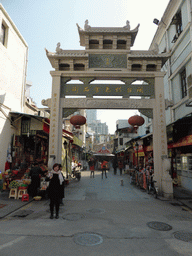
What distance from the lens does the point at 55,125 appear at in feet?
34.7

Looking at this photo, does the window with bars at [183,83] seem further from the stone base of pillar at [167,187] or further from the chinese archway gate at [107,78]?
the stone base of pillar at [167,187]

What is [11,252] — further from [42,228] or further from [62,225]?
[62,225]

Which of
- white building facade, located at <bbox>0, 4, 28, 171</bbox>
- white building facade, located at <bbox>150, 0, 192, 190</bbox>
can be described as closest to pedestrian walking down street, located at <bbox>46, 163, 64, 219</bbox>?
white building facade, located at <bbox>0, 4, 28, 171</bbox>

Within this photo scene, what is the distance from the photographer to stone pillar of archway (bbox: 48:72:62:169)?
1041 cm

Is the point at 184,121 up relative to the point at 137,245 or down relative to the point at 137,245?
up

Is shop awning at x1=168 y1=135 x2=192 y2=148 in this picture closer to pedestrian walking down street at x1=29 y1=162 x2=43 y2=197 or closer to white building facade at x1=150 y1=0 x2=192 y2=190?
white building facade at x1=150 y1=0 x2=192 y2=190

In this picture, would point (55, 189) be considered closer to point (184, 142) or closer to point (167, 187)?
point (167, 187)

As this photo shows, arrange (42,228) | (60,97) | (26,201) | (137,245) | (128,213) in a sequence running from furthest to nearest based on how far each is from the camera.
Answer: (60,97) < (26,201) < (128,213) < (42,228) < (137,245)

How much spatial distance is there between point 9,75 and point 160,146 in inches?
437

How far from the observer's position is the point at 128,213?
6.61 m

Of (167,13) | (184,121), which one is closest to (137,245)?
(184,121)

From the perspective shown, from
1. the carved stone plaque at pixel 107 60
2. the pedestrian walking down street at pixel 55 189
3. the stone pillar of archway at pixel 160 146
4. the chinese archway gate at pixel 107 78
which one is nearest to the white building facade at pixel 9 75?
the chinese archway gate at pixel 107 78

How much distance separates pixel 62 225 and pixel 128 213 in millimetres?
2583

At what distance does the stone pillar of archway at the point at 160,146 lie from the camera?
9.48 meters
